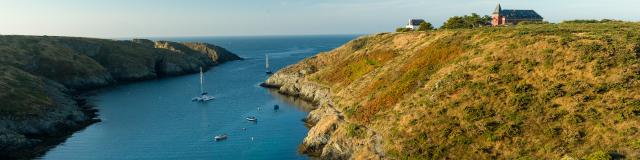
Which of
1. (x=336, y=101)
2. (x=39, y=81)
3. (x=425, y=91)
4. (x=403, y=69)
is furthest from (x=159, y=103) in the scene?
(x=425, y=91)

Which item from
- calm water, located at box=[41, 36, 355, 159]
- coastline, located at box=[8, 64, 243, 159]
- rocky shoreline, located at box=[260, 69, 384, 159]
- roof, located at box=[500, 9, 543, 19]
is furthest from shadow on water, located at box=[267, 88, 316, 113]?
roof, located at box=[500, 9, 543, 19]

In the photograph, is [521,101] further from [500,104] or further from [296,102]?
[296,102]

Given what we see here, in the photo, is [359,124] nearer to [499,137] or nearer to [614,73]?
[499,137]

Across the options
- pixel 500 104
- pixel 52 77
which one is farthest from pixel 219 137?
pixel 52 77

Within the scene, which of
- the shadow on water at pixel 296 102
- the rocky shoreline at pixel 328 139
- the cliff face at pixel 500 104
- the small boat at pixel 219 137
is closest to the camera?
the cliff face at pixel 500 104

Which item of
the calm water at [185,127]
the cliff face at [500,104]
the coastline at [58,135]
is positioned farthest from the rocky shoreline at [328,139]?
the coastline at [58,135]

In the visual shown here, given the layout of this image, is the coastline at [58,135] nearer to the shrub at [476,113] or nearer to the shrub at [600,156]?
the shrub at [476,113]

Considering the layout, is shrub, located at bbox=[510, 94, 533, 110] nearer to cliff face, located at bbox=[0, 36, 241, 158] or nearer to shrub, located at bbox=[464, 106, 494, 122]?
shrub, located at bbox=[464, 106, 494, 122]
